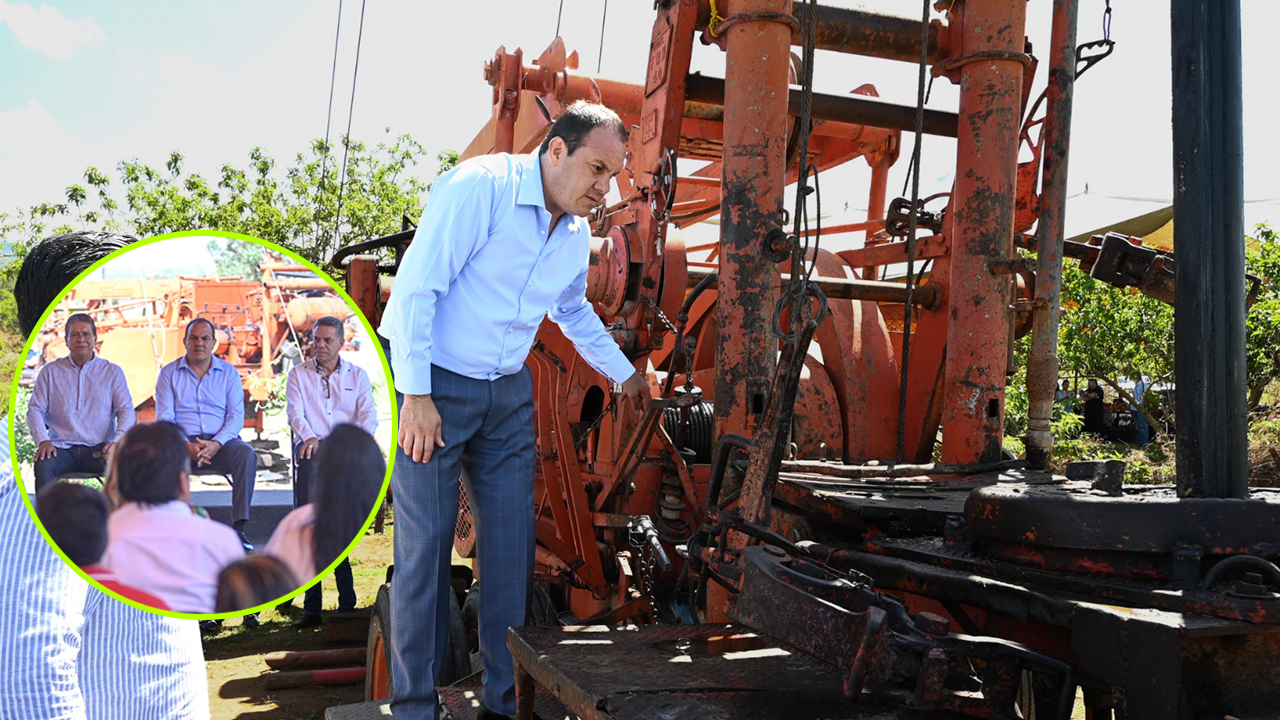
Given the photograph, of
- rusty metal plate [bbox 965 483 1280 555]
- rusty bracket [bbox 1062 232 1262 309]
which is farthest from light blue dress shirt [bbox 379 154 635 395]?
rusty bracket [bbox 1062 232 1262 309]

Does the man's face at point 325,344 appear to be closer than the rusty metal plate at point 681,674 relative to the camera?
Yes

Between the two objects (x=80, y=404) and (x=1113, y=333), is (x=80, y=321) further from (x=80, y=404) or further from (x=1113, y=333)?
(x=1113, y=333)

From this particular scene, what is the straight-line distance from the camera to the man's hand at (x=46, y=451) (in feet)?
5.01

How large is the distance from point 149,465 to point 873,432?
3.88 metres

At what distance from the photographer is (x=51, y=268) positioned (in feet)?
5.65

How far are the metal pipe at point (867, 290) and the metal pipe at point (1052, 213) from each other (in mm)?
570

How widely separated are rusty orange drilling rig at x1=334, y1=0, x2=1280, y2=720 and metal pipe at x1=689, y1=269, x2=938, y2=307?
2cm

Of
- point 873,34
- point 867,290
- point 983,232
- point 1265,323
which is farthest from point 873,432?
point 1265,323

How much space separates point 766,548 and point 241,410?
1.27 metres

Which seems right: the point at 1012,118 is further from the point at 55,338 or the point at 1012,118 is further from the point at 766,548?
the point at 55,338

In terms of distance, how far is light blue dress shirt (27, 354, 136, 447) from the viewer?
1.54 meters

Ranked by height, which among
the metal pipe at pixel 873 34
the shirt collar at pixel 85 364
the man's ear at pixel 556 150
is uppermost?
the metal pipe at pixel 873 34

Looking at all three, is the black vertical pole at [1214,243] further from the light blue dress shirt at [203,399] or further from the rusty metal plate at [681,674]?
the light blue dress shirt at [203,399]

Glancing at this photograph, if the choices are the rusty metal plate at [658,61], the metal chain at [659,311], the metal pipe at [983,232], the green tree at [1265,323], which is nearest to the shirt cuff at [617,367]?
the metal chain at [659,311]
